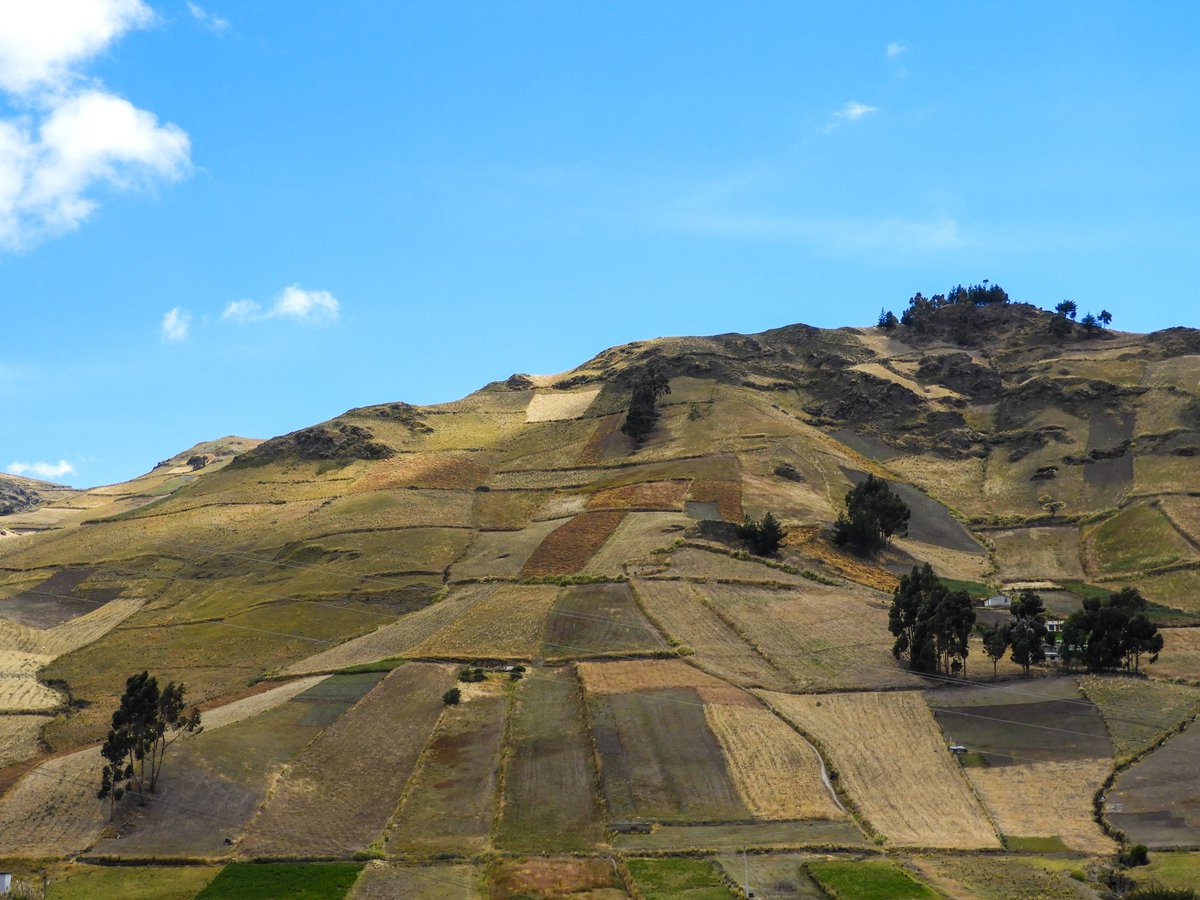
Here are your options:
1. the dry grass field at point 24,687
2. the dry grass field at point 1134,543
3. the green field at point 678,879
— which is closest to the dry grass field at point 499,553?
the dry grass field at point 24,687

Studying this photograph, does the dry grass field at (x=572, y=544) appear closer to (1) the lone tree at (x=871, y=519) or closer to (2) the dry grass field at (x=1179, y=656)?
(1) the lone tree at (x=871, y=519)

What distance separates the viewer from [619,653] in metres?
88.7

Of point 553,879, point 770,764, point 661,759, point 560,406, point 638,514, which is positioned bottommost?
point 553,879

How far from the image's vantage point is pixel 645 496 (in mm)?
130500

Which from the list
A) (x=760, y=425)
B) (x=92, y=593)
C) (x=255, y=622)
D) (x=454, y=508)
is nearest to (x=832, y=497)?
(x=760, y=425)

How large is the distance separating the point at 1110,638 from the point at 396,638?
5413cm

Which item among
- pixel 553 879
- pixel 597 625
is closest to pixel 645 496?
pixel 597 625

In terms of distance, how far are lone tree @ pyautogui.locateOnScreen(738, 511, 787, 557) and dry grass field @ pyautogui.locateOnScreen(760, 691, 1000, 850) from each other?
1254 inches

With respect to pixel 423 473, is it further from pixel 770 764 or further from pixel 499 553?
pixel 770 764

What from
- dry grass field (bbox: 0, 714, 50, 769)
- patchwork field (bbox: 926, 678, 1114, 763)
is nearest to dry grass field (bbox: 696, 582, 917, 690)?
patchwork field (bbox: 926, 678, 1114, 763)

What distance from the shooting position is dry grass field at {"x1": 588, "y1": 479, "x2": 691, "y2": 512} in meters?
127

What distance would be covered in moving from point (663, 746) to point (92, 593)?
74357 millimetres

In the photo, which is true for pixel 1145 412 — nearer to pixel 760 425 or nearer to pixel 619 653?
pixel 760 425

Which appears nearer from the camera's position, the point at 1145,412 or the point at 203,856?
the point at 203,856
